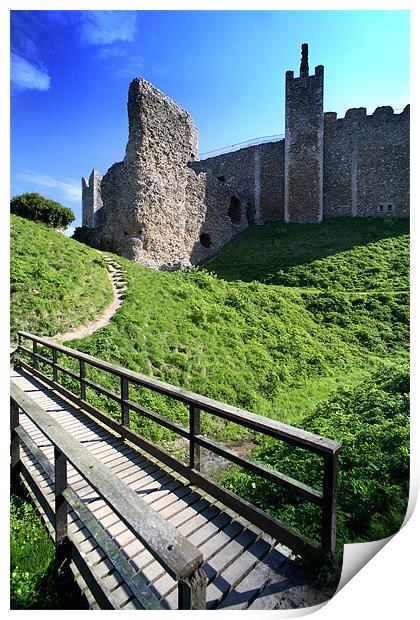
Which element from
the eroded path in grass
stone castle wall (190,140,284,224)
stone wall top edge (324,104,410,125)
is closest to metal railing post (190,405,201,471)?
the eroded path in grass

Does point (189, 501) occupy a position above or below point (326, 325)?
below

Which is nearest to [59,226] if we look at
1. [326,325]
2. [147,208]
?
[147,208]

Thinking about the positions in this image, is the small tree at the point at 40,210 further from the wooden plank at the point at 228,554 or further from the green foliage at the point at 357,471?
the wooden plank at the point at 228,554

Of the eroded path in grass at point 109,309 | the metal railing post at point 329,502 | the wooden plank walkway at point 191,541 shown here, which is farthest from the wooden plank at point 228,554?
the eroded path in grass at point 109,309

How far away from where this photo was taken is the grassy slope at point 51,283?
7.14 m

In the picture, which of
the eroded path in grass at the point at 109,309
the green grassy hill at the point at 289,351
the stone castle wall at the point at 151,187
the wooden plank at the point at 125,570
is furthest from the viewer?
the stone castle wall at the point at 151,187

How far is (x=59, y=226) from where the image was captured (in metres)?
17.5

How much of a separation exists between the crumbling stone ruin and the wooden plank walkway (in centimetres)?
1193

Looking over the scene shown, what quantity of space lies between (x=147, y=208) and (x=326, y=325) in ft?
29.4

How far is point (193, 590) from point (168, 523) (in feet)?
0.89

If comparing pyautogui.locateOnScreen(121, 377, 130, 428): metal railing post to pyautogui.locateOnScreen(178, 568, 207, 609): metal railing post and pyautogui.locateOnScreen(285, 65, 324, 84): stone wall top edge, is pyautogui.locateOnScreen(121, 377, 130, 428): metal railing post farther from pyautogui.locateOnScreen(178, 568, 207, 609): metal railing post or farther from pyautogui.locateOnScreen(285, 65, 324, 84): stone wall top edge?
pyautogui.locateOnScreen(285, 65, 324, 84): stone wall top edge

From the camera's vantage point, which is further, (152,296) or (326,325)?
(326,325)

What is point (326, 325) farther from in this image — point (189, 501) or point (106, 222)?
point (106, 222)
